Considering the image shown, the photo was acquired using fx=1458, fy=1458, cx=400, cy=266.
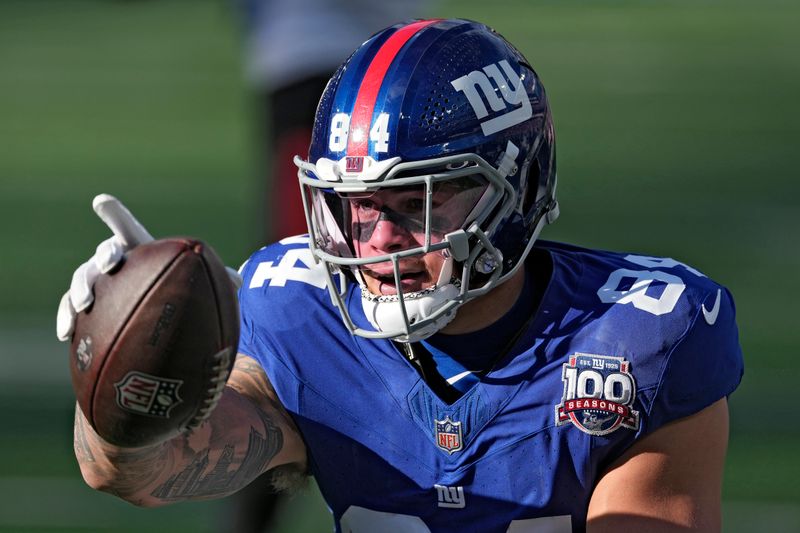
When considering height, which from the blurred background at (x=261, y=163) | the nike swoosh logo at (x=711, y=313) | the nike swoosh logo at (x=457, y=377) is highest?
the nike swoosh logo at (x=711, y=313)

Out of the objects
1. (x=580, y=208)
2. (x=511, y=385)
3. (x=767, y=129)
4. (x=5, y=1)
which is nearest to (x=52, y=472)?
(x=511, y=385)

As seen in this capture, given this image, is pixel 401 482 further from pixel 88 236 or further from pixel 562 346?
pixel 88 236

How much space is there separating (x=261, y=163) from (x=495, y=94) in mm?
1883

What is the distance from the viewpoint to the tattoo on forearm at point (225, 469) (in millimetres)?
2441

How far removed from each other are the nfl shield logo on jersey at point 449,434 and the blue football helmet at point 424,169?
18cm

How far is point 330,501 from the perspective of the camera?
106 inches

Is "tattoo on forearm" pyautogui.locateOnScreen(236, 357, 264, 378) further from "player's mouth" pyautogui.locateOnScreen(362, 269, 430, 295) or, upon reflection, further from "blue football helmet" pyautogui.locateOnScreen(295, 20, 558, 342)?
"player's mouth" pyautogui.locateOnScreen(362, 269, 430, 295)

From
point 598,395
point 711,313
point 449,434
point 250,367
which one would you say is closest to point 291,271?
point 250,367

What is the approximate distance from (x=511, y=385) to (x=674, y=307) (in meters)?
0.32

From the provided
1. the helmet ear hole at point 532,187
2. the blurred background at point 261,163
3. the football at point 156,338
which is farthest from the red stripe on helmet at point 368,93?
the blurred background at point 261,163

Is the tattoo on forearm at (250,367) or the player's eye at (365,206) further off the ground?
the player's eye at (365,206)

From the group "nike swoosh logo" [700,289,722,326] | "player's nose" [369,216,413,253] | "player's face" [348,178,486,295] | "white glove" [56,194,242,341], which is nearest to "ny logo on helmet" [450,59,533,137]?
"player's face" [348,178,486,295]

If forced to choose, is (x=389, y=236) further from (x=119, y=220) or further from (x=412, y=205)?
(x=119, y=220)

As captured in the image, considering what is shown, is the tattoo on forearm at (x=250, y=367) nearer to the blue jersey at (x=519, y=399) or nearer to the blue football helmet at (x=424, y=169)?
the blue jersey at (x=519, y=399)
